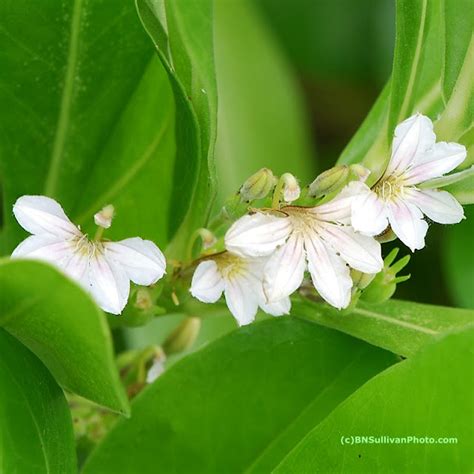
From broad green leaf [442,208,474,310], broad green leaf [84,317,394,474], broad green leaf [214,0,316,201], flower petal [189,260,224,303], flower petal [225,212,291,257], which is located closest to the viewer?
flower petal [225,212,291,257]

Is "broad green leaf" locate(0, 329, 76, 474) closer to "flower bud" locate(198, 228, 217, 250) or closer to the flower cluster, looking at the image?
the flower cluster

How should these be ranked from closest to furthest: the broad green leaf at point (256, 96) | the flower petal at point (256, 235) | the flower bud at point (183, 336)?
the flower petal at point (256, 235)
the flower bud at point (183, 336)
the broad green leaf at point (256, 96)

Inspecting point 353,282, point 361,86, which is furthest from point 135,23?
point 361,86

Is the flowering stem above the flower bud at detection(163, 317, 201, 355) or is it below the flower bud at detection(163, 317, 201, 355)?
above

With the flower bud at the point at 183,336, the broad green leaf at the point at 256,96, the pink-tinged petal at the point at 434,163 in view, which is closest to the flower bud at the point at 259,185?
the pink-tinged petal at the point at 434,163

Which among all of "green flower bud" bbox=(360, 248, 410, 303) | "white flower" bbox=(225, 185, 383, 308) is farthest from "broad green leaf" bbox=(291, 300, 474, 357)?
"white flower" bbox=(225, 185, 383, 308)

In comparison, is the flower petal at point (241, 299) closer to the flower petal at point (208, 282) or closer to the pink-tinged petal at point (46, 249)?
the flower petal at point (208, 282)

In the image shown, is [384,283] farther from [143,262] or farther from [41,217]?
[41,217]
